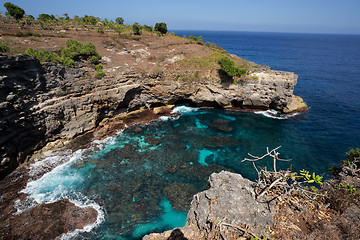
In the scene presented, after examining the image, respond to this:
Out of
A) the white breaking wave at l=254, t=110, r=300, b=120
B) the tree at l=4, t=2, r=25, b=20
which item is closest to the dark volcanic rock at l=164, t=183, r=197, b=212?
the white breaking wave at l=254, t=110, r=300, b=120

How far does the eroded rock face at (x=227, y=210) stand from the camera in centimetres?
805

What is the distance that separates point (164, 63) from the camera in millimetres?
38812

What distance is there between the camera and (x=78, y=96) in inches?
1052

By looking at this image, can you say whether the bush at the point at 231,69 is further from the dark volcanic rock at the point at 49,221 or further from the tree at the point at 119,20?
the tree at the point at 119,20

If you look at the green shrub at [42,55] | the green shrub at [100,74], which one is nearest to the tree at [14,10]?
the green shrub at [42,55]

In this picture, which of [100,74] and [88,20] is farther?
[88,20]

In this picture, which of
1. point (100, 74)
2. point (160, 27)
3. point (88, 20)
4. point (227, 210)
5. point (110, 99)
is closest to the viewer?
point (227, 210)

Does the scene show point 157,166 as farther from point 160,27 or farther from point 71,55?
point 160,27

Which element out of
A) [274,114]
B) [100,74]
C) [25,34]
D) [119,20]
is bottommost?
[274,114]

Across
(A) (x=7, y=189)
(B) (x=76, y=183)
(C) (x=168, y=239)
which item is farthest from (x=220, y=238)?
(A) (x=7, y=189)

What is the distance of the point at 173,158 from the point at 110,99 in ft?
46.5

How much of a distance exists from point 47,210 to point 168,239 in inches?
577

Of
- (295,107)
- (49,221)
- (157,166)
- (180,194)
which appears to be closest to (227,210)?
(180,194)

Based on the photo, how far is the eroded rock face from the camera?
26.4 ft
